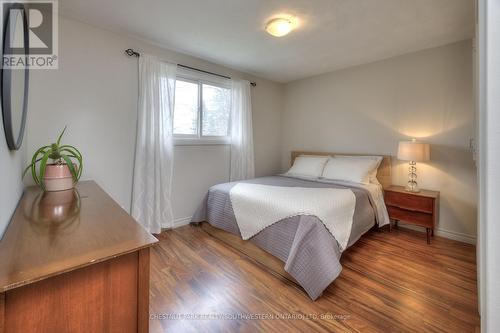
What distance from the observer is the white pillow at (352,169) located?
9.40ft

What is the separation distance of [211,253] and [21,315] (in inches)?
69.2

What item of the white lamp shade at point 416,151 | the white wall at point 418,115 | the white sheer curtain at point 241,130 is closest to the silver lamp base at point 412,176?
the white wall at point 418,115

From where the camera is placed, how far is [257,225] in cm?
211

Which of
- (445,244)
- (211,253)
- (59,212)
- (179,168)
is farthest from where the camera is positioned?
(179,168)

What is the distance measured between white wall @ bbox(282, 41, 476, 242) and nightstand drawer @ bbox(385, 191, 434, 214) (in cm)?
38

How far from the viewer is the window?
9.68 ft

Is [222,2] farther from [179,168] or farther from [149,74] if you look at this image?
[179,168]

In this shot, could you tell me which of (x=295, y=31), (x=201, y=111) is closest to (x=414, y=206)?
(x=295, y=31)

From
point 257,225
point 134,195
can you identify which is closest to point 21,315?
point 257,225

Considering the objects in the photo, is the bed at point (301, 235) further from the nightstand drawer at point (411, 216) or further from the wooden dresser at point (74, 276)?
the wooden dresser at point (74, 276)

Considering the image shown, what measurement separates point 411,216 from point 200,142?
111 inches

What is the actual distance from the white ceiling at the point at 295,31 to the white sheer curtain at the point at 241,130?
0.53m

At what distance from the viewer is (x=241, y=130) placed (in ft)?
11.5

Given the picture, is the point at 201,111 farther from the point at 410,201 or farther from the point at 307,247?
the point at 410,201
